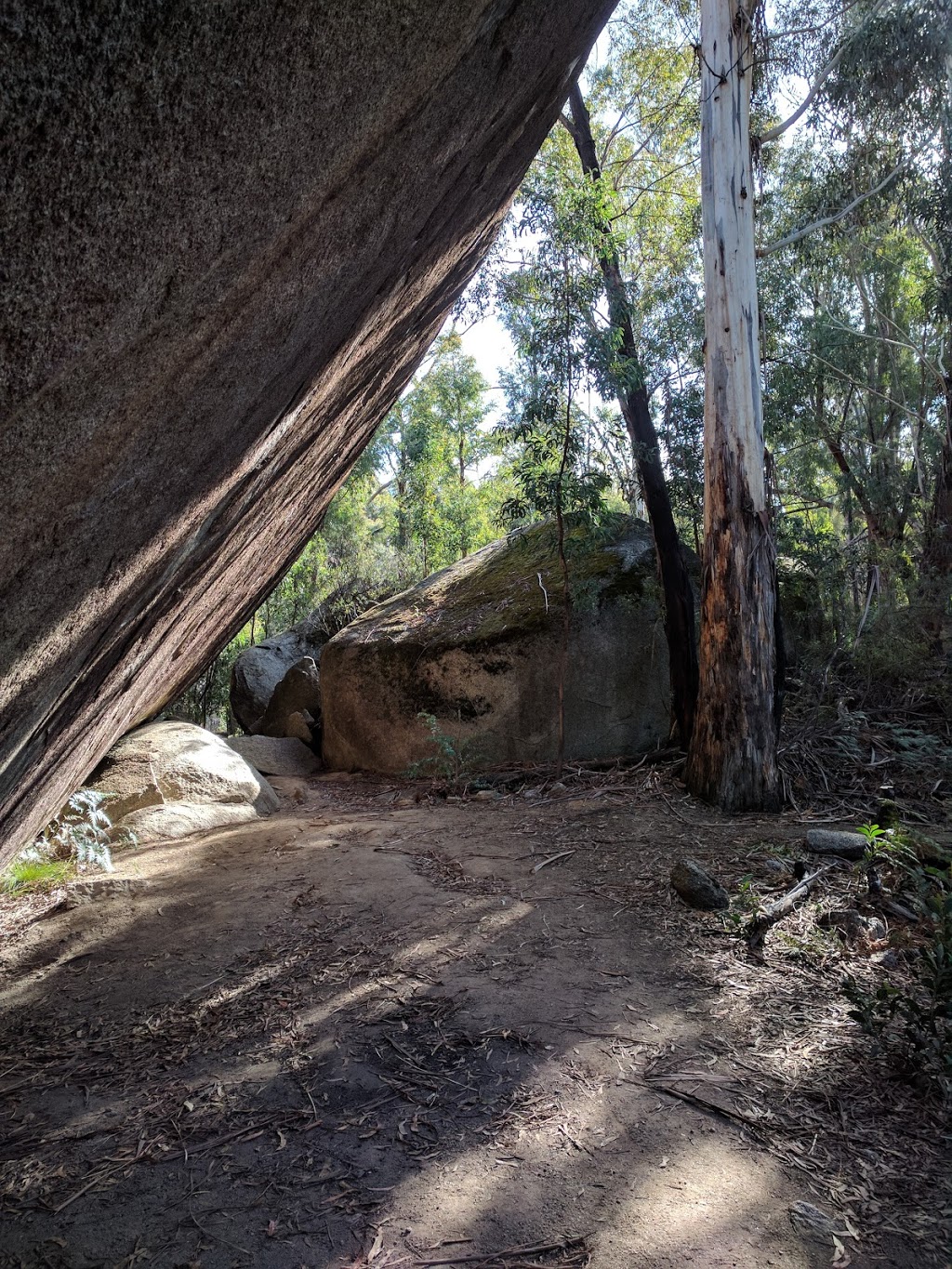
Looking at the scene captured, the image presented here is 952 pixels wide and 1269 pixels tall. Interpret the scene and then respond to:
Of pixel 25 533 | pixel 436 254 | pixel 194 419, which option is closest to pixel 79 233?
pixel 25 533

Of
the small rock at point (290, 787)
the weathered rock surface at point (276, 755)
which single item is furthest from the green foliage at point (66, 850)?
the weathered rock surface at point (276, 755)

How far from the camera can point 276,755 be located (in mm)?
9555

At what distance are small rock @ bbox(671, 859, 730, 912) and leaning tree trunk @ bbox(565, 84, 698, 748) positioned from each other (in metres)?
3.49

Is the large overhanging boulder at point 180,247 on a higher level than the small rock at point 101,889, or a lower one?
higher

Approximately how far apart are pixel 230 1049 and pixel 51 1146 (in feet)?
2.05

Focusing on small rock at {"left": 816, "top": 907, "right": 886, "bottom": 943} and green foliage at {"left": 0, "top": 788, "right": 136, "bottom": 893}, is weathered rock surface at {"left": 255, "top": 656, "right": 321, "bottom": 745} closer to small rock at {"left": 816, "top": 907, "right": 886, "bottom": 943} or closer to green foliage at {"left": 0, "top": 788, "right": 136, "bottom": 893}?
green foliage at {"left": 0, "top": 788, "right": 136, "bottom": 893}

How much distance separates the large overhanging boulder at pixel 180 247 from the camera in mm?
1146

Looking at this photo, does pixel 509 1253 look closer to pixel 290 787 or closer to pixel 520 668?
pixel 520 668

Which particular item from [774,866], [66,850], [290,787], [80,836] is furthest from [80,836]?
[774,866]

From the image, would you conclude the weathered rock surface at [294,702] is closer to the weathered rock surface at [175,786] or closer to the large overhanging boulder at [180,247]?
the weathered rock surface at [175,786]

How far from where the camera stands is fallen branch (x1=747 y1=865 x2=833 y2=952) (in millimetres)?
3553

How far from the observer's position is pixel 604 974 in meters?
3.38

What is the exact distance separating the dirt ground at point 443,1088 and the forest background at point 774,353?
15.0 ft

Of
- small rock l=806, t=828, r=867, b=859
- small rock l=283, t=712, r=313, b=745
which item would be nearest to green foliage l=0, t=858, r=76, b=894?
small rock l=806, t=828, r=867, b=859
